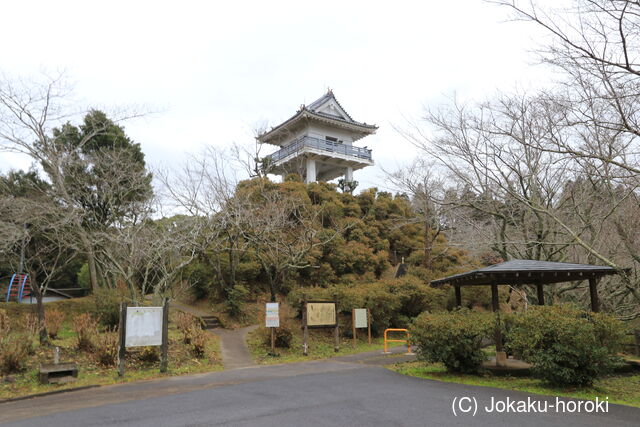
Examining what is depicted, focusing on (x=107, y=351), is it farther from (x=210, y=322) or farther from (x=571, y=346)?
(x=571, y=346)

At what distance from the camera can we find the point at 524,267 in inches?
370

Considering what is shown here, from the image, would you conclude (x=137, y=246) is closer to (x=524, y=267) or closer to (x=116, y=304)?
(x=116, y=304)

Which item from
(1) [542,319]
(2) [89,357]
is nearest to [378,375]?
(1) [542,319]

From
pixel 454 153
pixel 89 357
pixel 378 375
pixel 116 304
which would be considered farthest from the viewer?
pixel 116 304

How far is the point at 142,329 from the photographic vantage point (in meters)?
9.73

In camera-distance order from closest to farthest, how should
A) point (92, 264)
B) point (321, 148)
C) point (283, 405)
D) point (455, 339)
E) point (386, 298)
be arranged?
point (283, 405) → point (455, 339) → point (386, 298) → point (92, 264) → point (321, 148)

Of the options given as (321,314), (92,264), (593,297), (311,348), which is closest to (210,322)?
(311,348)

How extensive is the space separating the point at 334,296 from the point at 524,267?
24.4ft

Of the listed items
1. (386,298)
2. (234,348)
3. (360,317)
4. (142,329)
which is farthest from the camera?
(386,298)

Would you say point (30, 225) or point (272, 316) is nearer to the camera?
point (272, 316)

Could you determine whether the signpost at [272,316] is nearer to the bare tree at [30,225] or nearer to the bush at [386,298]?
the bush at [386,298]

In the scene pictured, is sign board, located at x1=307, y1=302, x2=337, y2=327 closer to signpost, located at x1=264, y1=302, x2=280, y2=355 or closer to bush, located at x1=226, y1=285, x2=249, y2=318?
signpost, located at x1=264, y1=302, x2=280, y2=355

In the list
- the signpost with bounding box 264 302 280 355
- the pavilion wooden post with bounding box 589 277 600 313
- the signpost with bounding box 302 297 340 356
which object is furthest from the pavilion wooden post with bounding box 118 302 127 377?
the pavilion wooden post with bounding box 589 277 600 313

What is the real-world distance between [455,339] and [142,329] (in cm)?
687
